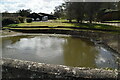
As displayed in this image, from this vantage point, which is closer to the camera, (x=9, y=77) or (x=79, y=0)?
(x=9, y=77)

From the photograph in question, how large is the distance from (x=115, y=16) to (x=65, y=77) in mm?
37356

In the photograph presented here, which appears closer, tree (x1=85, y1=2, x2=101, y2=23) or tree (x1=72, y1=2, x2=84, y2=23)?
tree (x1=85, y1=2, x2=101, y2=23)

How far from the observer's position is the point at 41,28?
89.7 ft

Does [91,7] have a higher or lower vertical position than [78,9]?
higher

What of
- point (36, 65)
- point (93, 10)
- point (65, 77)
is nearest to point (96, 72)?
point (65, 77)

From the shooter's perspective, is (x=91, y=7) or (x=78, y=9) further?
(x=78, y=9)

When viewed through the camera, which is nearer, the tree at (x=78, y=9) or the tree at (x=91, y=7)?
the tree at (x=91, y=7)

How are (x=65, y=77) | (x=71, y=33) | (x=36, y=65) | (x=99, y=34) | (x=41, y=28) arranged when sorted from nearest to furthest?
1. (x=65, y=77)
2. (x=36, y=65)
3. (x=99, y=34)
4. (x=71, y=33)
5. (x=41, y=28)

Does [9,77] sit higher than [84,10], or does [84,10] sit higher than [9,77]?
[84,10]

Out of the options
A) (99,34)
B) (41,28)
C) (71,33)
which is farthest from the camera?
(41,28)

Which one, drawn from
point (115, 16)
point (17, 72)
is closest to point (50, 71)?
point (17, 72)

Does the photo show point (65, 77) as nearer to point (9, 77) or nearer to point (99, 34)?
point (9, 77)

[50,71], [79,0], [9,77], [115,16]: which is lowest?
[9,77]

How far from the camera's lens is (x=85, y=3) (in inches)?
1186
